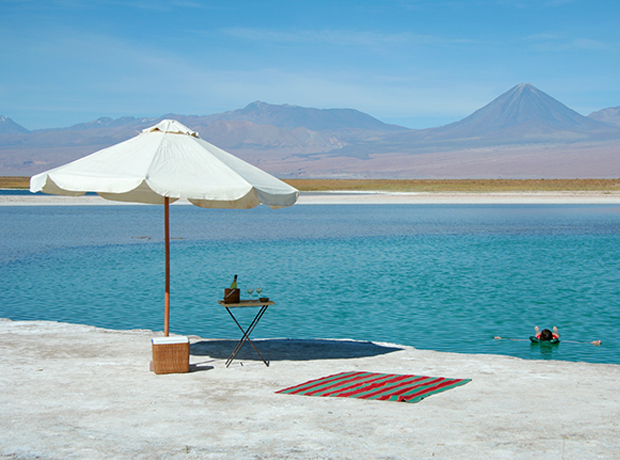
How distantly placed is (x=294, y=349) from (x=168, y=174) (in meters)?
3.14

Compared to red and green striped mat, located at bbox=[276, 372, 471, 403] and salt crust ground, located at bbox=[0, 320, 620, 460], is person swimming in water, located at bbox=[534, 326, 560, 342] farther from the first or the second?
red and green striped mat, located at bbox=[276, 372, 471, 403]

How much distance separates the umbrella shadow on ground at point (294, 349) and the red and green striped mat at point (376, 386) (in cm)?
125

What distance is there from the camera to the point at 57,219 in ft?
135

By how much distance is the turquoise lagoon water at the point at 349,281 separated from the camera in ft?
38.8

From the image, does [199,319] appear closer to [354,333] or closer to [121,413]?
[354,333]

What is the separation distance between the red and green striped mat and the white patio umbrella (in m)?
2.02

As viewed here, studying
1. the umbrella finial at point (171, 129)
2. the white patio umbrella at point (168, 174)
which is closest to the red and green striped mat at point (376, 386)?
the white patio umbrella at point (168, 174)

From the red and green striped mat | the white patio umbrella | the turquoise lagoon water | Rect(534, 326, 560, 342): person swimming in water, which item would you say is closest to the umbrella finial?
the white patio umbrella

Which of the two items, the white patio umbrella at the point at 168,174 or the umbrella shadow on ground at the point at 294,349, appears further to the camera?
the umbrella shadow on ground at the point at 294,349

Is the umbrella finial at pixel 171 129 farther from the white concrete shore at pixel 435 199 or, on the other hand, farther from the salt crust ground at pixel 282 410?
the white concrete shore at pixel 435 199

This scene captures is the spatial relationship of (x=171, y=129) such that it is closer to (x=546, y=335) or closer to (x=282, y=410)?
(x=282, y=410)

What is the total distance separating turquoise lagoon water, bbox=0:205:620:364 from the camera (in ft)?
38.8

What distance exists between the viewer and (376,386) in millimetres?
6863

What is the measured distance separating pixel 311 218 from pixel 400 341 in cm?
3246
